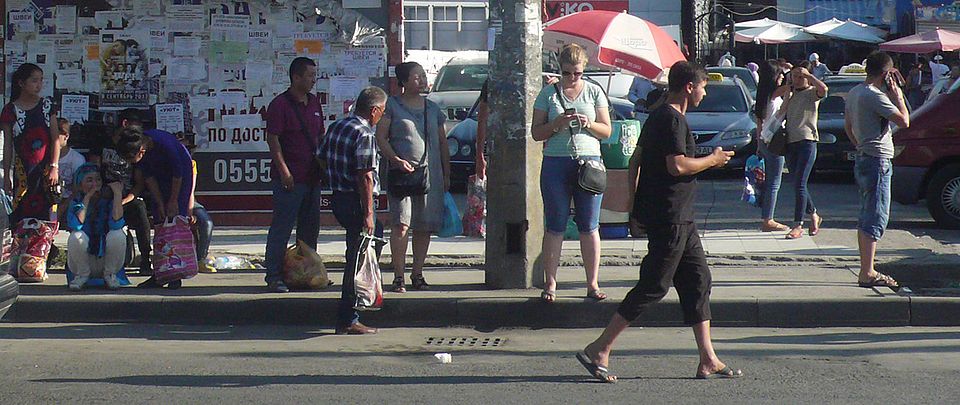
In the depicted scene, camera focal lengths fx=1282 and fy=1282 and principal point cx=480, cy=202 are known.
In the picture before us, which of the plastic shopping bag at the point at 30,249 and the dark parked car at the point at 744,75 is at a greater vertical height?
the dark parked car at the point at 744,75

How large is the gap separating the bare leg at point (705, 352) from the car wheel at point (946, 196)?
6.97 metres

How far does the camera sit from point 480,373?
7.09 m

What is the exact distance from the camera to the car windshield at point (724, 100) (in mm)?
19047

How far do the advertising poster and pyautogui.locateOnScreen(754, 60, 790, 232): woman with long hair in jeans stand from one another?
5.70m

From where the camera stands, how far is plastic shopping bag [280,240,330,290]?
9.16 m

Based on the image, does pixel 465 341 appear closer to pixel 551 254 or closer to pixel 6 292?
pixel 551 254

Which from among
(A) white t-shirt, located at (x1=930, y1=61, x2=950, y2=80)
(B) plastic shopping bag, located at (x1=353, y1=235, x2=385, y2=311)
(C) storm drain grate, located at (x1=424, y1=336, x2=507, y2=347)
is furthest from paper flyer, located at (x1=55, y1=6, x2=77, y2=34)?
(A) white t-shirt, located at (x1=930, y1=61, x2=950, y2=80)

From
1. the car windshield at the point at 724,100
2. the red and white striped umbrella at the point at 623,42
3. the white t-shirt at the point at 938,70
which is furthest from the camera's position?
the white t-shirt at the point at 938,70

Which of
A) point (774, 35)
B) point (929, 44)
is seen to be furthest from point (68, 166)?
point (774, 35)

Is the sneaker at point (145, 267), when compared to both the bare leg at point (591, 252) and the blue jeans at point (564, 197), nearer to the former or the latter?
the blue jeans at point (564, 197)

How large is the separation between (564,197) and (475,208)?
2.75 meters

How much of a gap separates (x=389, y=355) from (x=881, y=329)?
320 centimetres

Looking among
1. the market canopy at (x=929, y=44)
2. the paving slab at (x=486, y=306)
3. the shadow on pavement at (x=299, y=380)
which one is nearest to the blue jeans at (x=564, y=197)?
the paving slab at (x=486, y=306)

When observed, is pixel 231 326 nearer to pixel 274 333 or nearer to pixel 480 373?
pixel 274 333
